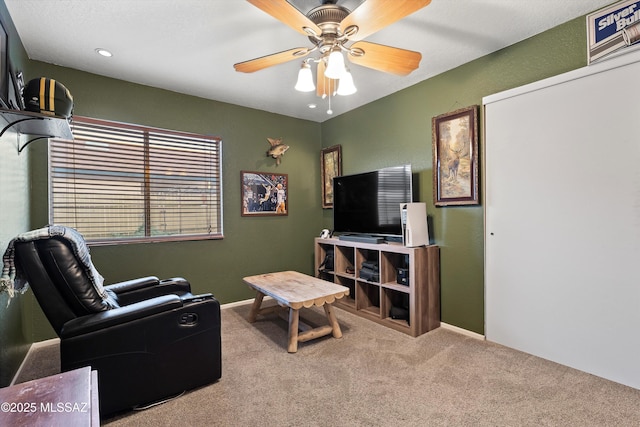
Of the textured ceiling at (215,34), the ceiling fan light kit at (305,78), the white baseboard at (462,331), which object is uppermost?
the textured ceiling at (215,34)

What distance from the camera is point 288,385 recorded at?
1.98 metres

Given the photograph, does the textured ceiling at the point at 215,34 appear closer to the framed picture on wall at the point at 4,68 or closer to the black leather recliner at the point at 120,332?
the framed picture on wall at the point at 4,68

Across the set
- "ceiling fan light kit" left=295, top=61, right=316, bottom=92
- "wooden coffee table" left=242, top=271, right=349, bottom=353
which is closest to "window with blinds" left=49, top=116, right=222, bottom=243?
"wooden coffee table" left=242, top=271, right=349, bottom=353

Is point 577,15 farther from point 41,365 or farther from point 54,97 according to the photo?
point 41,365

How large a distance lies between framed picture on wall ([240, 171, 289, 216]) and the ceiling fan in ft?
6.31

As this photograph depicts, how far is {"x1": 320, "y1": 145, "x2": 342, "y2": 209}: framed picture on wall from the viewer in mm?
4191

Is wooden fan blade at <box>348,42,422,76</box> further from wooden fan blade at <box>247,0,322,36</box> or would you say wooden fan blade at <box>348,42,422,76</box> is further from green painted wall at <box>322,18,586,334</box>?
green painted wall at <box>322,18,586,334</box>

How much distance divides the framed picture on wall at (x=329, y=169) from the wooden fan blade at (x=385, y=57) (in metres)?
2.13

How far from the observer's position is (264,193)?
396cm

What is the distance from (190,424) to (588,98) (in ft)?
10.8

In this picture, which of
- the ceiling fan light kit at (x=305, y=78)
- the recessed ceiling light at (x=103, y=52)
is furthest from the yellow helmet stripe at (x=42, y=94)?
the ceiling fan light kit at (x=305, y=78)

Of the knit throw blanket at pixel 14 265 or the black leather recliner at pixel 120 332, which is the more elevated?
the knit throw blanket at pixel 14 265

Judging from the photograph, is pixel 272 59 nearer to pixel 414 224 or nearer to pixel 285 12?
pixel 285 12

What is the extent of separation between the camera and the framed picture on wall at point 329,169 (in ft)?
13.8
